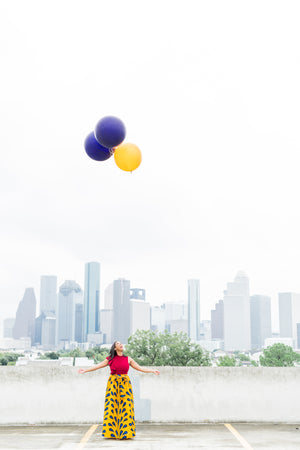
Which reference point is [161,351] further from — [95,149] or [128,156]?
[128,156]

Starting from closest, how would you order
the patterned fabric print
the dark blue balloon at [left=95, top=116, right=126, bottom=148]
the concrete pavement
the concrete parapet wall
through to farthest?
the concrete pavement < the dark blue balloon at [left=95, top=116, right=126, bottom=148] < the patterned fabric print < the concrete parapet wall

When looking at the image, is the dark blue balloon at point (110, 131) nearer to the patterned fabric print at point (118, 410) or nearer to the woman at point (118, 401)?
the woman at point (118, 401)

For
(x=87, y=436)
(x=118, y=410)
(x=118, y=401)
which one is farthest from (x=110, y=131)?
(x=87, y=436)

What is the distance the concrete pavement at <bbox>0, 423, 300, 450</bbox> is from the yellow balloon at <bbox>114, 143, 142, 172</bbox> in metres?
3.69

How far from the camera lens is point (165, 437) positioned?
257 inches

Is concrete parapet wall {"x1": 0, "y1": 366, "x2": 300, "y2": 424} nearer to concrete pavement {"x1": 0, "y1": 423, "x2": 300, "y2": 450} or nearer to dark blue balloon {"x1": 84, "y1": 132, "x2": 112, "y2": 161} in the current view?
concrete pavement {"x1": 0, "y1": 423, "x2": 300, "y2": 450}

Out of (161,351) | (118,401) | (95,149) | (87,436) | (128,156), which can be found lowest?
(161,351)

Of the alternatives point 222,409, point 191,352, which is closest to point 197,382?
point 222,409

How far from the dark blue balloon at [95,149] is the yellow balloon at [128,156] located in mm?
199

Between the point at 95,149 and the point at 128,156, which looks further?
the point at 95,149

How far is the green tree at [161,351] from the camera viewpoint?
162ft

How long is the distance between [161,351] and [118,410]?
4486 centimetres

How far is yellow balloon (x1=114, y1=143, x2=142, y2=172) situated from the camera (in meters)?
6.67

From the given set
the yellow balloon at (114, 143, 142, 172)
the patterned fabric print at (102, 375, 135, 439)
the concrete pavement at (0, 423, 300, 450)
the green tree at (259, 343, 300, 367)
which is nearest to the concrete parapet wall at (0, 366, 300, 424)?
the concrete pavement at (0, 423, 300, 450)
